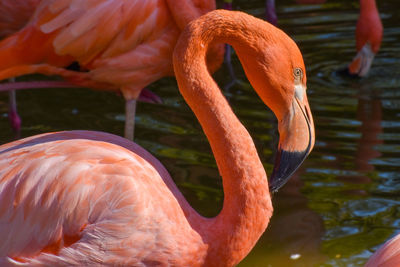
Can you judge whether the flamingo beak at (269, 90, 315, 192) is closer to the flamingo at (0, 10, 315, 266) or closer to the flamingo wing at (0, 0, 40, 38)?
the flamingo at (0, 10, 315, 266)

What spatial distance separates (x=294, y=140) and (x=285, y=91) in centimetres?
20

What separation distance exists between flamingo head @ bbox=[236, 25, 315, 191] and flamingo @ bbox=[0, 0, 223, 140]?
1.34m

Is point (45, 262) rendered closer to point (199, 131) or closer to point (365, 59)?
point (199, 131)

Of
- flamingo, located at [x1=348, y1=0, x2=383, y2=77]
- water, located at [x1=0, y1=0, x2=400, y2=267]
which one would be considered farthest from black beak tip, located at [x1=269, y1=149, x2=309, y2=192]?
flamingo, located at [x1=348, y1=0, x2=383, y2=77]

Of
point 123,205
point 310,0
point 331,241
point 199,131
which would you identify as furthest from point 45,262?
point 310,0

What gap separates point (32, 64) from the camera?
13.2ft

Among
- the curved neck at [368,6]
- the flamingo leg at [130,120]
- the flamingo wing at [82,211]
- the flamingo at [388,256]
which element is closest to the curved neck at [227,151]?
the flamingo wing at [82,211]

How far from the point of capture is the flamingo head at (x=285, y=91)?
9.02 feet

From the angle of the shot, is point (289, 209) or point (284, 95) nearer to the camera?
point (284, 95)

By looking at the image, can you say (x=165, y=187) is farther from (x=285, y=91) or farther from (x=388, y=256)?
(x=388, y=256)

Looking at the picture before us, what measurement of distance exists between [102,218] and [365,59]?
3.61 m

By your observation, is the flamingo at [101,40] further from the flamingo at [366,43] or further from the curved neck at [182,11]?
the flamingo at [366,43]

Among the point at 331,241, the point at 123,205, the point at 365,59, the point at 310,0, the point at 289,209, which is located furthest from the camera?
the point at 310,0

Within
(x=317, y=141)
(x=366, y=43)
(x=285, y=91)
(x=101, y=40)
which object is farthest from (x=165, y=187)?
(x=366, y=43)
